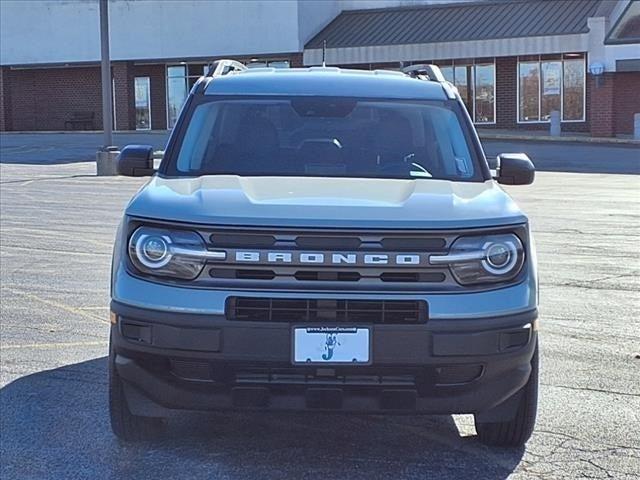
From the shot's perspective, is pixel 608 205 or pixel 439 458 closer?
pixel 439 458

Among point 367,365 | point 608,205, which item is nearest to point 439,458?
point 367,365

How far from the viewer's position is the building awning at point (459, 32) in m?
35.3

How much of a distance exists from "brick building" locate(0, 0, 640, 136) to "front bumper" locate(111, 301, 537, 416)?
3114cm

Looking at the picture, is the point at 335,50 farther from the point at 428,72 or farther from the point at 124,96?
the point at 428,72

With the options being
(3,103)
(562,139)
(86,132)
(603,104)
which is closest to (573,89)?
(603,104)

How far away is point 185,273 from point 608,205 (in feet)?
47.4

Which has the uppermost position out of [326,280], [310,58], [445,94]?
[310,58]

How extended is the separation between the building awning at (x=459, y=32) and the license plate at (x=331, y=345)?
3212 centimetres

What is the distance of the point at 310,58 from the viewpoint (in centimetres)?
3916

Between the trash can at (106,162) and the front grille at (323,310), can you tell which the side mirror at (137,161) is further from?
the trash can at (106,162)

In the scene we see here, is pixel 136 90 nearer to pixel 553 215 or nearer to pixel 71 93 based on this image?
pixel 71 93

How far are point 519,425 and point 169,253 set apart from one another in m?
1.89

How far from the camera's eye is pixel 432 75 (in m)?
6.49

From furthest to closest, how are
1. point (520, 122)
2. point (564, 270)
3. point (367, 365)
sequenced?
point (520, 122) → point (564, 270) → point (367, 365)
